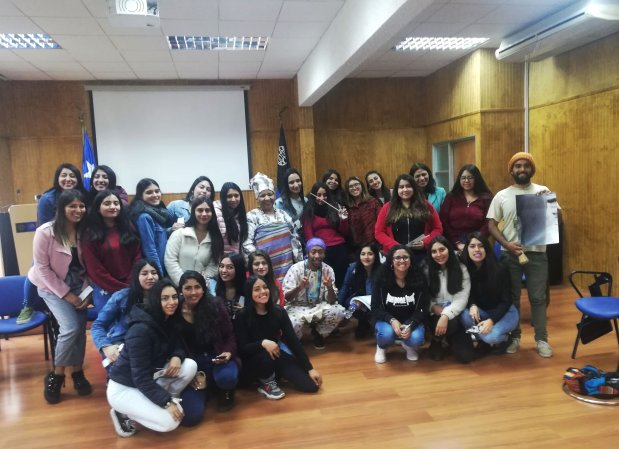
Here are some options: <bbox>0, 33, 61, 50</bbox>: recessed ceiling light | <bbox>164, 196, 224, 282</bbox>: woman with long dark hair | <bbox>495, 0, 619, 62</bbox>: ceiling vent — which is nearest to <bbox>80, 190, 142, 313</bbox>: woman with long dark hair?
<bbox>164, 196, 224, 282</bbox>: woman with long dark hair

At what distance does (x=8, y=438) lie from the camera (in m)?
2.45

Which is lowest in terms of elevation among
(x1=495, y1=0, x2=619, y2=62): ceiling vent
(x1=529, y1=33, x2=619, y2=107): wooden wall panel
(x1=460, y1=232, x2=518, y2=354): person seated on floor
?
(x1=460, y1=232, x2=518, y2=354): person seated on floor

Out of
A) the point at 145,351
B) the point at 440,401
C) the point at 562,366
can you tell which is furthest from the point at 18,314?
the point at 562,366

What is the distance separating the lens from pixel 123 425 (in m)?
2.44

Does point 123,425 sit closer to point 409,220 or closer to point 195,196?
point 195,196

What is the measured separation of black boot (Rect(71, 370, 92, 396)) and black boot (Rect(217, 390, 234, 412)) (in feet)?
3.18

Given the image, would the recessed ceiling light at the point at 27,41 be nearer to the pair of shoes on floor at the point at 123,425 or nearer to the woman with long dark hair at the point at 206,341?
the woman with long dark hair at the point at 206,341

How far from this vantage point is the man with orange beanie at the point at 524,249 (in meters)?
3.21

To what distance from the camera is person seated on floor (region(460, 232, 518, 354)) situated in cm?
322

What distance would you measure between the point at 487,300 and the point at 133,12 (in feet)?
11.7

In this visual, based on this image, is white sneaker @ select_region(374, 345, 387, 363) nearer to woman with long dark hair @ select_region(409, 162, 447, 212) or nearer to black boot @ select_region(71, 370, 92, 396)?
woman with long dark hair @ select_region(409, 162, 447, 212)

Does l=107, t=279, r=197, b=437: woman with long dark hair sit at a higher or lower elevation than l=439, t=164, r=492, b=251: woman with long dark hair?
lower

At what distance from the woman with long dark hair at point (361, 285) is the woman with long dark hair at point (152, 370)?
1588 millimetres

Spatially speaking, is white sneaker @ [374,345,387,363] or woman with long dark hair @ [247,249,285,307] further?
white sneaker @ [374,345,387,363]
